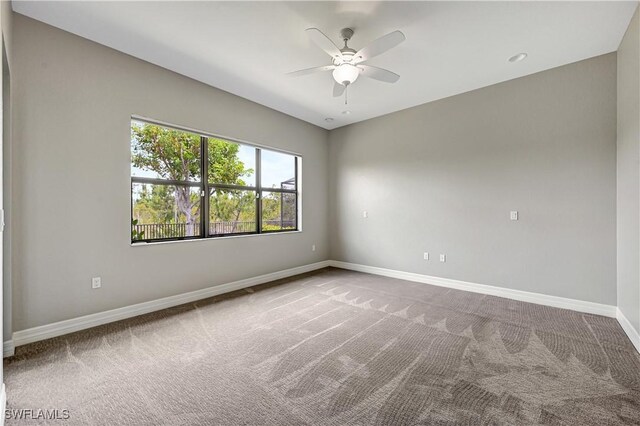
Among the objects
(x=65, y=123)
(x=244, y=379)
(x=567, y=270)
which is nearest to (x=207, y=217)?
(x=65, y=123)

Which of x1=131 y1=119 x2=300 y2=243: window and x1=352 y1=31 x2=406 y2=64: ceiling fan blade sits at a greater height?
x1=352 y1=31 x2=406 y2=64: ceiling fan blade

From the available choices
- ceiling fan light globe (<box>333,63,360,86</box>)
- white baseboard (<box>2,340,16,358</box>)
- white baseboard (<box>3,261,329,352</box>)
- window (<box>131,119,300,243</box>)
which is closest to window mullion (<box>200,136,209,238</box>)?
window (<box>131,119,300,243</box>)

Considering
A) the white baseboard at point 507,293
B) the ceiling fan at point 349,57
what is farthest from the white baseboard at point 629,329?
the ceiling fan at point 349,57

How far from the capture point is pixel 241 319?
9.97ft

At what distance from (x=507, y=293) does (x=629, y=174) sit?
1867mm

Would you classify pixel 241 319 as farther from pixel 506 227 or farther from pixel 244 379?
pixel 506 227

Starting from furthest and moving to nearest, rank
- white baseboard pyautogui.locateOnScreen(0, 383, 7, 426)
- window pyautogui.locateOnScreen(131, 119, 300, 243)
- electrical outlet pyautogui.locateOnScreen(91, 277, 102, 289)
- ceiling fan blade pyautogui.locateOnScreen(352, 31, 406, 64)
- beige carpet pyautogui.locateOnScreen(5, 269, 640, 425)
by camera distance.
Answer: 1. window pyautogui.locateOnScreen(131, 119, 300, 243)
2. electrical outlet pyautogui.locateOnScreen(91, 277, 102, 289)
3. ceiling fan blade pyautogui.locateOnScreen(352, 31, 406, 64)
4. beige carpet pyautogui.locateOnScreen(5, 269, 640, 425)
5. white baseboard pyautogui.locateOnScreen(0, 383, 7, 426)

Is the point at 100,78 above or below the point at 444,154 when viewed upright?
above

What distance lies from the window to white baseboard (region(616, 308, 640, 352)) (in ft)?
14.3

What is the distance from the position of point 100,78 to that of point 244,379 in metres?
3.22

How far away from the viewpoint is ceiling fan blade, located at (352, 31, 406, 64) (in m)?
2.20

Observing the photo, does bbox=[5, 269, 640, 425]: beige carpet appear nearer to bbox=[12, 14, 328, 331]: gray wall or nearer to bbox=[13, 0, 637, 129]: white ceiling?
bbox=[12, 14, 328, 331]: gray wall

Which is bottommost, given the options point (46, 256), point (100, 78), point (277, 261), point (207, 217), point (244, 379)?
point (244, 379)

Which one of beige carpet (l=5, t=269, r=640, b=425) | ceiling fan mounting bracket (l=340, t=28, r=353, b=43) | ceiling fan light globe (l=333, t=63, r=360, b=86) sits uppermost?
ceiling fan mounting bracket (l=340, t=28, r=353, b=43)
